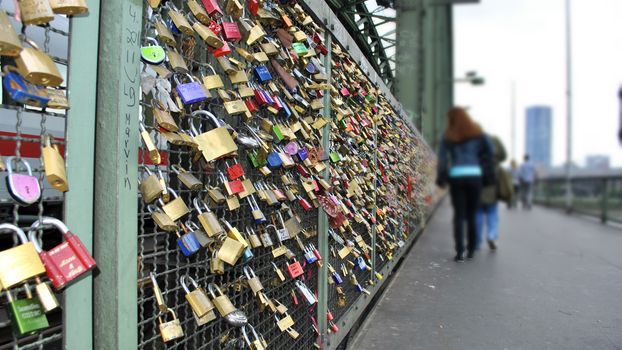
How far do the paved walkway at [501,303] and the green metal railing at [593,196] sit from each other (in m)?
5.21


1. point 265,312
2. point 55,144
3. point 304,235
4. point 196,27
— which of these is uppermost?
point 196,27

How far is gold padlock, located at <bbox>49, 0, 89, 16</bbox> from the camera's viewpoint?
956 millimetres

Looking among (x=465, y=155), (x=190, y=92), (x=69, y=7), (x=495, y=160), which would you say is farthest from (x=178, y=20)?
(x=495, y=160)

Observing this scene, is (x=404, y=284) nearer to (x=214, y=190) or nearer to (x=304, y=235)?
(x=304, y=235)

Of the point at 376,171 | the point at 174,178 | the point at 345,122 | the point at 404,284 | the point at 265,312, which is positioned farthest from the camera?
the point at 404,284

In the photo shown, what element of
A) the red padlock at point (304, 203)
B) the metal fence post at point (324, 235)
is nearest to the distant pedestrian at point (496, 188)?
the metal fence post at point (324, 235)

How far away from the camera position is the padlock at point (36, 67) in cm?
88

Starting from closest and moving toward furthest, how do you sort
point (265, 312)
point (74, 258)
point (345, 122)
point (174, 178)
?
point (74, 258), point (174, 178), point (265, 312), point (345, 122)

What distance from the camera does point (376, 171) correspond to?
3701 millimetres

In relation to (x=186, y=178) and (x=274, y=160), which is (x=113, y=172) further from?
(x=274, y=160)

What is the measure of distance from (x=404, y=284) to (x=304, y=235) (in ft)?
8.61

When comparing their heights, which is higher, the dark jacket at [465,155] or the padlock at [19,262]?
the dark jacket at [465,155]

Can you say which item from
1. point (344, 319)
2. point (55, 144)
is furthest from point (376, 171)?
point (55, 144)

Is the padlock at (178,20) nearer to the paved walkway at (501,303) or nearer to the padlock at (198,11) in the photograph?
the padlock at (198,11)
